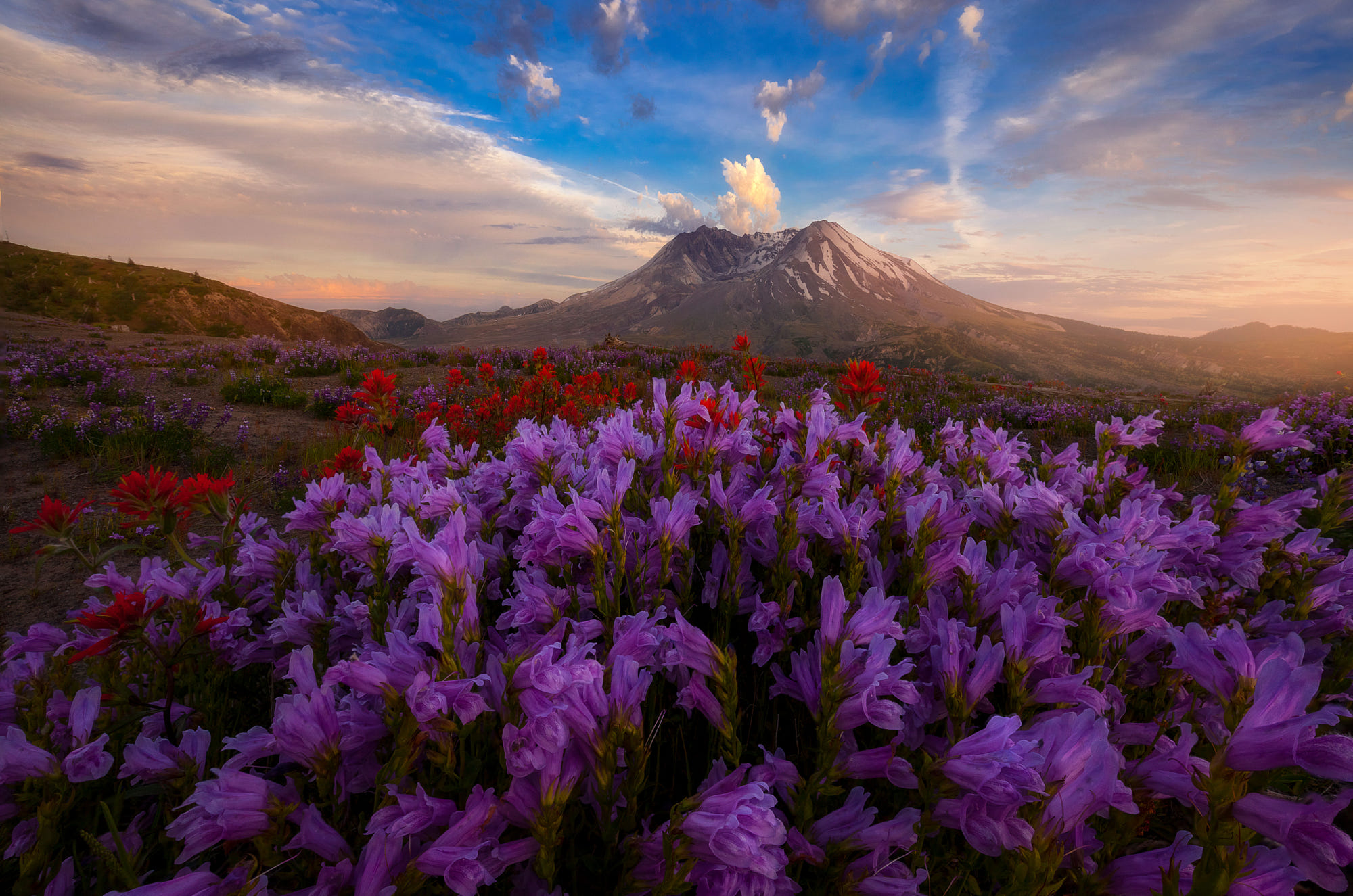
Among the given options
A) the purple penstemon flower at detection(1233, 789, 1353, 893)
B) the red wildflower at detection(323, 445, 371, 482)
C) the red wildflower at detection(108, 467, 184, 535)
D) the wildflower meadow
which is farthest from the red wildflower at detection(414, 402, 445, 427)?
the purple penstemon flower at detection(1233, 789, 1353, 893)

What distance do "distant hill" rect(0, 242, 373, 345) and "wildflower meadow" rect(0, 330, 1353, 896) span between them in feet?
111

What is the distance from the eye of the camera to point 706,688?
1333 millimetres

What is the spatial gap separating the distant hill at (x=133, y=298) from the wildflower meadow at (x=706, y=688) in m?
33.9

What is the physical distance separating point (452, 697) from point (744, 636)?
104 cm

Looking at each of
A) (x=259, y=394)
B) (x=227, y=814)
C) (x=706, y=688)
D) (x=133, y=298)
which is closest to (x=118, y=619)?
(x=227, y=814)

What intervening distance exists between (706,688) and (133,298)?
4827cm

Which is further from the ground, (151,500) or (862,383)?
(862,383)

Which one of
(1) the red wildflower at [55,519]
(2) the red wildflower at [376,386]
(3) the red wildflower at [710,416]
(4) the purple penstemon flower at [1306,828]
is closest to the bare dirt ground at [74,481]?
(1) the red wildflower at [55,519]

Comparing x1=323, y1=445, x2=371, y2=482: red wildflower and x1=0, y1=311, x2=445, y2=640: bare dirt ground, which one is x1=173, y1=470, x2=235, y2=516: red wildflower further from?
x1=0, y1=311, x2=445, y2=640: bare dirt ground

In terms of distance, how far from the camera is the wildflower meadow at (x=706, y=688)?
3.41 ft

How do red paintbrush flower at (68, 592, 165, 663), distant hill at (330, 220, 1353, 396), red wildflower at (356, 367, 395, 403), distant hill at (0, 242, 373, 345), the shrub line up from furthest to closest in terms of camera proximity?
distant hill at (330, 220, 1353, 396)
distant hill at (0, 242, 373, 345)
the shrub
red wildflower at (356, 367, 395, 403)
red paintbrush flower at (68, 592, 165, 663)

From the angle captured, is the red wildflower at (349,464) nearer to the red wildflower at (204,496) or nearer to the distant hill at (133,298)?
the red wildflower at (204,496)

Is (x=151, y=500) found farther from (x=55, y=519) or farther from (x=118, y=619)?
(x=118, y=619)

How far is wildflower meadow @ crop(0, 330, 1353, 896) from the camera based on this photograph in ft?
3.41
